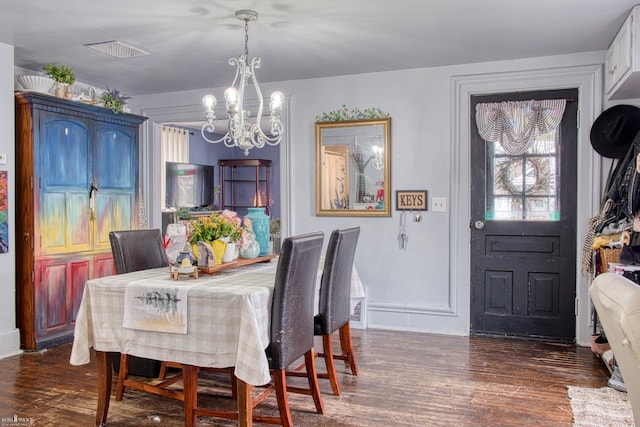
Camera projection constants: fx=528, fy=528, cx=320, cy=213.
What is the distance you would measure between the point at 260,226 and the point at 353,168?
1709 mm

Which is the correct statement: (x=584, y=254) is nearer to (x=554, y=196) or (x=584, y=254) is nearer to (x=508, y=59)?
(x=554, y=196)

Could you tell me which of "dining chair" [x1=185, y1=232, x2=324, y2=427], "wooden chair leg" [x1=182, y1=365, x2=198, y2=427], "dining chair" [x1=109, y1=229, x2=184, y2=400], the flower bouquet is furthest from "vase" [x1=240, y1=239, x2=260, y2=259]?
"wooden chair leg" [x1=182, y1=365, x2=198, y2=427]

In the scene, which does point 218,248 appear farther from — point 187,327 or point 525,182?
point 525,182

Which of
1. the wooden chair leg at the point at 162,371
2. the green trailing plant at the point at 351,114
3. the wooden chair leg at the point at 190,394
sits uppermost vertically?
the green trailing plant at the point at 351,114

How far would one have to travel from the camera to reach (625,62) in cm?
334

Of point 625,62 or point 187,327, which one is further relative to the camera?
point 625,62

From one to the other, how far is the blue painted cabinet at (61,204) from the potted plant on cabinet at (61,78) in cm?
10

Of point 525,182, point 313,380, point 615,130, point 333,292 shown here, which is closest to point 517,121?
point 525,182

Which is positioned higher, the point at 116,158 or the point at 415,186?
the point at 116,158

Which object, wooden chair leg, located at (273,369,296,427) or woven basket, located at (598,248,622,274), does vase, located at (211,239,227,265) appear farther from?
woven basket, located at (598,248,622,274)

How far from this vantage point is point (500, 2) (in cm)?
311

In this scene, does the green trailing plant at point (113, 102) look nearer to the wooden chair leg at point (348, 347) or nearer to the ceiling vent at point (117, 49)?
the ceiling vent at point (117, 49)

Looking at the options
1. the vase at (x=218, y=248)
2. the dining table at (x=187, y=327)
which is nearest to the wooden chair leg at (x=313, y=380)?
the dining table at (x=187, y=327)

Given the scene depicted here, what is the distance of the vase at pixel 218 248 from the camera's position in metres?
2.92
